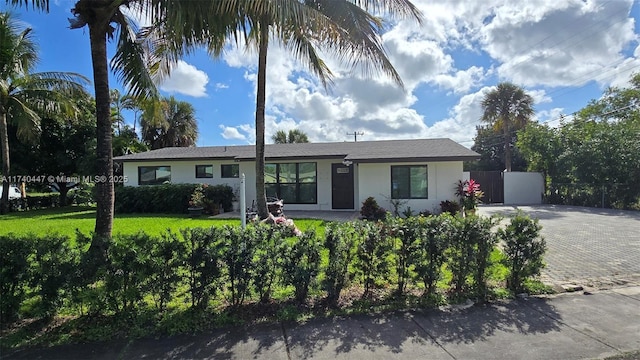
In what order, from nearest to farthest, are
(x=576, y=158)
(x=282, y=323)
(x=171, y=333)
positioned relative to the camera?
1. (x=171, y=333)
2. (x=282, y=323)
3. (x=576, y=158)

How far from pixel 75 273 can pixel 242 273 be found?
1.85 metres

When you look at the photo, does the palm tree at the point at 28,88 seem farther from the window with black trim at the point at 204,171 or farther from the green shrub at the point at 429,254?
the green shrub at the point at 429,254

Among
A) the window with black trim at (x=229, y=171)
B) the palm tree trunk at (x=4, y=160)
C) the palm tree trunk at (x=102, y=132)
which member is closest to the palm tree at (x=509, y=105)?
the window with black trim at (x=229, y=171)

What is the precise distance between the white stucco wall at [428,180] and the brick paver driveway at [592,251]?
11.4 ft

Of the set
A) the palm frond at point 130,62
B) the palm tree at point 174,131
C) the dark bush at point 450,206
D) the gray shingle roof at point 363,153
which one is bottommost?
the dark bush at point 450,206

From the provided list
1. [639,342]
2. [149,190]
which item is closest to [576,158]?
[639,342]

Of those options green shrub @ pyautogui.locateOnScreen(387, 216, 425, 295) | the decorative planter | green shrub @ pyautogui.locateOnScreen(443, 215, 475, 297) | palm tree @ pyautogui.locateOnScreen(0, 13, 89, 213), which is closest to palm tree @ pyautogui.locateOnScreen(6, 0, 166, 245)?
green shrub @ pyautogui.locateOnScreen(387, 216, 425, 295)

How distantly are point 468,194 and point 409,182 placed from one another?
2299mm

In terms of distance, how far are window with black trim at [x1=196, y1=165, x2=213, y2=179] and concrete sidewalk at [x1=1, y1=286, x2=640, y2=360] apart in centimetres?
1421

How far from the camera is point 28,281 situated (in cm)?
369

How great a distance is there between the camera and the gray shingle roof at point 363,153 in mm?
12891

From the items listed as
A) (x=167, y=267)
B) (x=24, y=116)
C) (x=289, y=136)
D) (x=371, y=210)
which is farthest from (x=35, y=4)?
(x=289, y=136)

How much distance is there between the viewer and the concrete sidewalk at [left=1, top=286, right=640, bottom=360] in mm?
3184

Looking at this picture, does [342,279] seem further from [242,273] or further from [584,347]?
[584,347]
